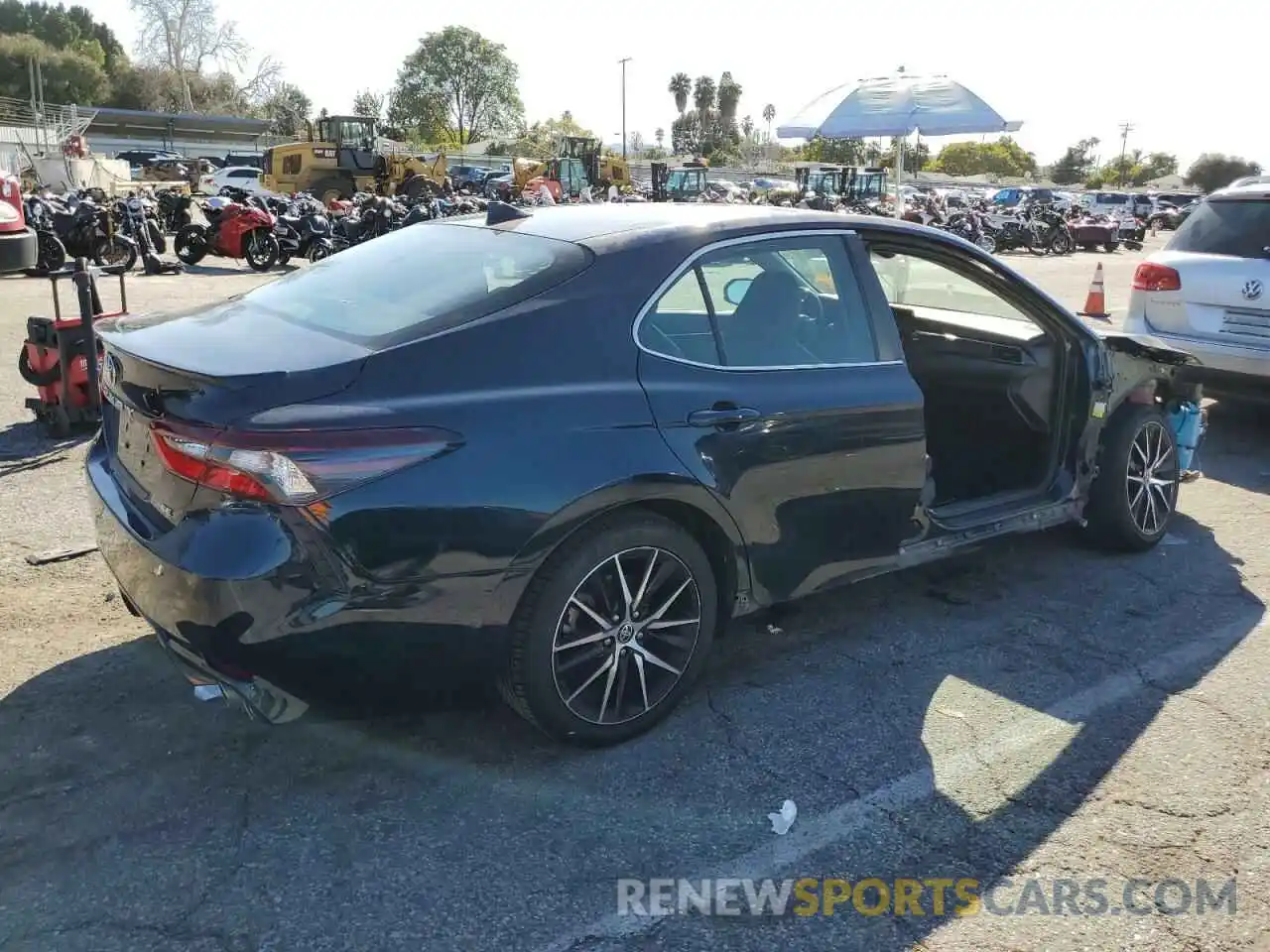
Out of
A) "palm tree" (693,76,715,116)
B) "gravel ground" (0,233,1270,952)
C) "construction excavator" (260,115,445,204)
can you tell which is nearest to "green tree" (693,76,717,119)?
"palm tree" (693,76,715,116)

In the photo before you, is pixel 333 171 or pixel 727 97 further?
pixel 727 97

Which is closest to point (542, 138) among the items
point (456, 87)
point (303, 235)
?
point (456, 87)

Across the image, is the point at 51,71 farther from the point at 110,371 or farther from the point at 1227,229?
the point at 110,371

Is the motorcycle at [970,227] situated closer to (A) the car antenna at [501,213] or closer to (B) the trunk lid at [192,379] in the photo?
(A) the car antenna at [501,213]

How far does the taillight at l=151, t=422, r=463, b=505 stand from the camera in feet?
8.41

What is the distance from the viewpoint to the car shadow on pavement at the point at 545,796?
248 centimetres

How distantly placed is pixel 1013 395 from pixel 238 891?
144 inches

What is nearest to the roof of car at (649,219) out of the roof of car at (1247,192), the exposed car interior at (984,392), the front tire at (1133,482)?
the exposed car interior at (984,392)

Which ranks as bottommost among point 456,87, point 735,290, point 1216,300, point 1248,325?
point 1248,325

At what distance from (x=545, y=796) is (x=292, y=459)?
3.90ft

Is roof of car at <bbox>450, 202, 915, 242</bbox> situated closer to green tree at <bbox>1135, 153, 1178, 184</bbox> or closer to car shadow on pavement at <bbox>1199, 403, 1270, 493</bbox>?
car shadow on pavement at <bbox>1199, 403, 1270, 493</bbox>

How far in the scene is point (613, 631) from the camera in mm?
3111

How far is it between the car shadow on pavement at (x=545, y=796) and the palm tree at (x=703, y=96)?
13488 cm

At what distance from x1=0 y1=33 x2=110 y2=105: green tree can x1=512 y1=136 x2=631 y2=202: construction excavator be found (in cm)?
6190
